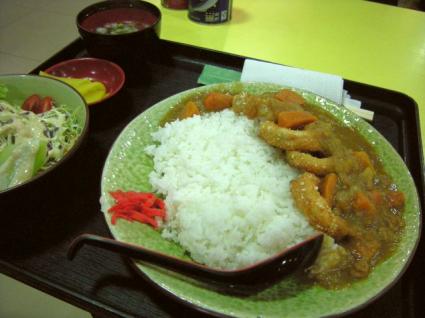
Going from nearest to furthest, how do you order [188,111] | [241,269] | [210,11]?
[241,269], [188,111], [210,11]

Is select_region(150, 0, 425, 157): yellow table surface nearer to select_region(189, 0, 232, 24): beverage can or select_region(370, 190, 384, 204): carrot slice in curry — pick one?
select_region(189, 0, 232, 24): beverage can

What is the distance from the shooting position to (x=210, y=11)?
307cm

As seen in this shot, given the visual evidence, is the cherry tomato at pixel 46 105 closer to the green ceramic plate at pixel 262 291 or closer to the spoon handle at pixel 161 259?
the green ceramic plate at pixel 262 291

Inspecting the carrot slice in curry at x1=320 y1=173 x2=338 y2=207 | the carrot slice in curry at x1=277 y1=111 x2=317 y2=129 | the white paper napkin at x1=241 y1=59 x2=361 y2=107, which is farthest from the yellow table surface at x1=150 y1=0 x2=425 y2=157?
the carrot slice in curry at x1=320 y1=173 x2=338 y2=207

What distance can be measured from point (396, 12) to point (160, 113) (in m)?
2.82

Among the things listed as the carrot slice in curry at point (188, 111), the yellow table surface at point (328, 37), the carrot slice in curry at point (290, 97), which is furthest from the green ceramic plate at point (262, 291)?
the yellow table surface at point (328, 37)

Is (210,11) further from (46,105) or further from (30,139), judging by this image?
(30,139)

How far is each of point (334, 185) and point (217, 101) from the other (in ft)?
3.00

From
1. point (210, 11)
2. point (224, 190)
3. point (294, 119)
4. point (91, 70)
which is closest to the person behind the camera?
point (224, 190)

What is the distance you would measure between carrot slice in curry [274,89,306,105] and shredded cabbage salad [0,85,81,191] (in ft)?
3.92

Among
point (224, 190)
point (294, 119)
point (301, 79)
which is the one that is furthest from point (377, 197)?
point (301, 79)

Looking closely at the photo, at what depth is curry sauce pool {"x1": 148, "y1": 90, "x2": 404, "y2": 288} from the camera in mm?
1439

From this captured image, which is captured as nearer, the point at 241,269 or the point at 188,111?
the point at 241,269

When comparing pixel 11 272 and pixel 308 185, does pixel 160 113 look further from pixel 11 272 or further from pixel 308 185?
pixel 11 272
